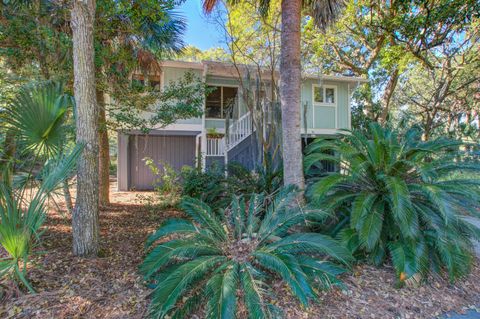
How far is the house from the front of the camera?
11.6 meters

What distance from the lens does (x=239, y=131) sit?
10641 mm

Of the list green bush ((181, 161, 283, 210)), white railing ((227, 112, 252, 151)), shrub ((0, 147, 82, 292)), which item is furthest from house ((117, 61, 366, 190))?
shrub ((0, 147, 82, 292))

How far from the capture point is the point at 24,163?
3658mm

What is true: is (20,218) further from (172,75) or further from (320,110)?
(320,110)

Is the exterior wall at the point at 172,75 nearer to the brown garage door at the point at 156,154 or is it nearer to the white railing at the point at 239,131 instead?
the white railing at the point at 239,131

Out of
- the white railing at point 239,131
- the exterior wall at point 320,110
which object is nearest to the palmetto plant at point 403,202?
the white railing at point 239,131

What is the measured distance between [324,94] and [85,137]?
1145 cm

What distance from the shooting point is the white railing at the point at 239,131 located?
10.3 m

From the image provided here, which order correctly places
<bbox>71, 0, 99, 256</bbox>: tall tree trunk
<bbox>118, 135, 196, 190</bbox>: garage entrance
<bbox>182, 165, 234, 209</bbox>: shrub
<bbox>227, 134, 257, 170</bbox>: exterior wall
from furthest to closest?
<bbox>118, 135, 196, 190</bbox>: garage entrance < <bbox>227, 134, 257, 170</bbox>: exterior wall < <bbox>182, 165, 234, 209</bbox>: shrub < <bbox>71, 0, 99, 256</bbox>: tall tree trunk

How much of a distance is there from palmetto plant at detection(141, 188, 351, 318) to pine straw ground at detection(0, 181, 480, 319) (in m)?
0.25

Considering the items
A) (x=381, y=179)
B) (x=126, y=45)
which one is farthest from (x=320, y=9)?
(x=126, y=45)

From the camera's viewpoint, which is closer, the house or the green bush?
the green bush

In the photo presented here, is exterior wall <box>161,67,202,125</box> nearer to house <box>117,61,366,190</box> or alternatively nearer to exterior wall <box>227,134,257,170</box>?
house <box>117,61,366,190</box>

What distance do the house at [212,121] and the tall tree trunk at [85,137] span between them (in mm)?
7145
